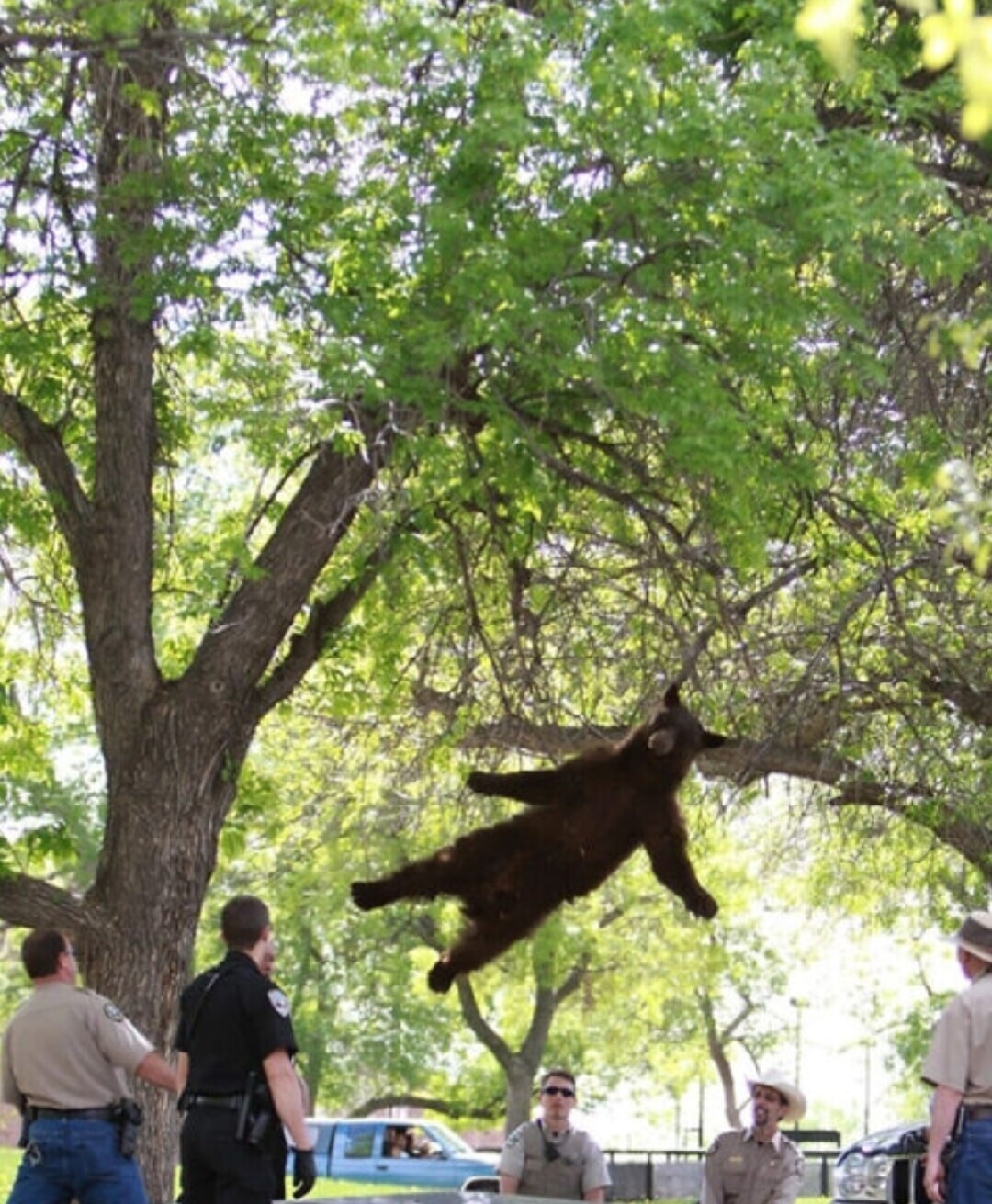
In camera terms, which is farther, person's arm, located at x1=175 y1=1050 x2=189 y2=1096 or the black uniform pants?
person's arm, located at x1=175 y1=1050 x2=189 y2=1096

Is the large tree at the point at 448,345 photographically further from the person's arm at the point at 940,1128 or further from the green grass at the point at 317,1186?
the green grass at the point at 317,1186

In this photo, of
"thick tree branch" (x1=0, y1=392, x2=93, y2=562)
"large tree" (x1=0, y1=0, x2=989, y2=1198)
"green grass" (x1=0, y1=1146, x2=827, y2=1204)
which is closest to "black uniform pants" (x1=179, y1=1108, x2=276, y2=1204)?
"large tree" (x1=0, y1=0, x2=989, y2=1198)

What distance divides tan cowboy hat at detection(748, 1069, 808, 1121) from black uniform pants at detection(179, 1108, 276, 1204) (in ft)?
9.61

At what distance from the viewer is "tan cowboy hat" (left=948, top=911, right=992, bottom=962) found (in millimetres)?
7305

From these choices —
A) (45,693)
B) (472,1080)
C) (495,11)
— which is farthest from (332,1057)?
(495,11)

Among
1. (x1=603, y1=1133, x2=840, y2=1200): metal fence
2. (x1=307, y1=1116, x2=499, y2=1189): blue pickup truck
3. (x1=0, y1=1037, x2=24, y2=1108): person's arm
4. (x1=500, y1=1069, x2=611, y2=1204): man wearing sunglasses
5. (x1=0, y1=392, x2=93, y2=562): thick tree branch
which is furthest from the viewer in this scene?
(x1=307, y1=1116, x2=499, y2=1189): blue pickup truck

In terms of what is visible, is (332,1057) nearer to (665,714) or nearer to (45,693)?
(45,693)

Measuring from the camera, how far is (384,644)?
13.0 m

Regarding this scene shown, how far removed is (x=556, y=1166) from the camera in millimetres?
9648

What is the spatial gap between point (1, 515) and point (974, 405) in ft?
18.2

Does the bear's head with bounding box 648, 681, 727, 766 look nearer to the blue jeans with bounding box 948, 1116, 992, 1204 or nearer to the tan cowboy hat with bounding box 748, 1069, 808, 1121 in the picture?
the tan cowboy hat with bounding box 748, 1069, 808, 1121

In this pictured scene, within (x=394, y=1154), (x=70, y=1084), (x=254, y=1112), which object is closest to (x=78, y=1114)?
(x=70, y=1084)

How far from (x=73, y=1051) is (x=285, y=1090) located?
3.49 feet

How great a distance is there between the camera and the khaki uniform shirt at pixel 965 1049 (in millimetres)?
7176
